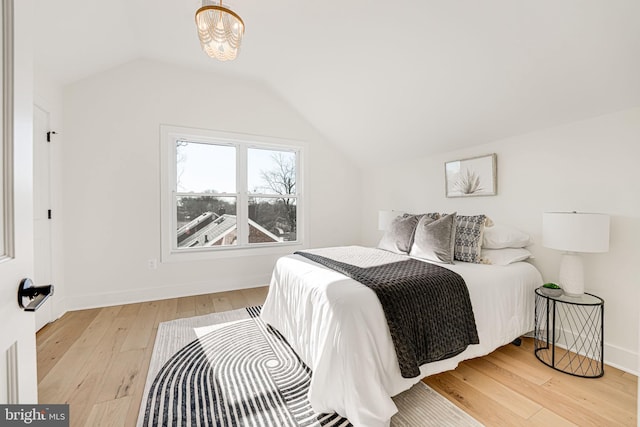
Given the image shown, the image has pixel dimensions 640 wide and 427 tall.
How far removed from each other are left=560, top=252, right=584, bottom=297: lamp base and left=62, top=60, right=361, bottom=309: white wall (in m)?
3.22

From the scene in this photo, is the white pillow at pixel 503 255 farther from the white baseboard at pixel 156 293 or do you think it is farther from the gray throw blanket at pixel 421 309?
the white baseboard at pixel 156 293

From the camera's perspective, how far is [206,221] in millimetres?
3588

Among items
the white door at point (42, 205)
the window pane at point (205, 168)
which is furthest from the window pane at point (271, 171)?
the white door at point (42, 205)

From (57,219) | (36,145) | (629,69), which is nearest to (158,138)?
(36,145)

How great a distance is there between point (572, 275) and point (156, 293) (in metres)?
4.02

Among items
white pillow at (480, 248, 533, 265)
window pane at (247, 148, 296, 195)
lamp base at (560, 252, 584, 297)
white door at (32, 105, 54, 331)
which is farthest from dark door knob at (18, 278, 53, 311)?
window pane at (247, 148, 296, 195)

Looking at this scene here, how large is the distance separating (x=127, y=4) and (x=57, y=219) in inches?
84.1

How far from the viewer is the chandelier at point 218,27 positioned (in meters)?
1.62

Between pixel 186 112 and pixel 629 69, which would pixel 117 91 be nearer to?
pixel 186 112

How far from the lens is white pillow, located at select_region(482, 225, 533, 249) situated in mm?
2344

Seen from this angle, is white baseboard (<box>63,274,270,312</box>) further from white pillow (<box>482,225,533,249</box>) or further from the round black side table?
the round black side table

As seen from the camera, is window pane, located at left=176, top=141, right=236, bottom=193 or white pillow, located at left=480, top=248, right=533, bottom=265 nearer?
white pillow, located at left=480, top=248, right=533, bottom=265

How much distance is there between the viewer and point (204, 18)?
1635mm

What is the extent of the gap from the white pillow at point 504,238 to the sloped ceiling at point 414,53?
3.10 feet
